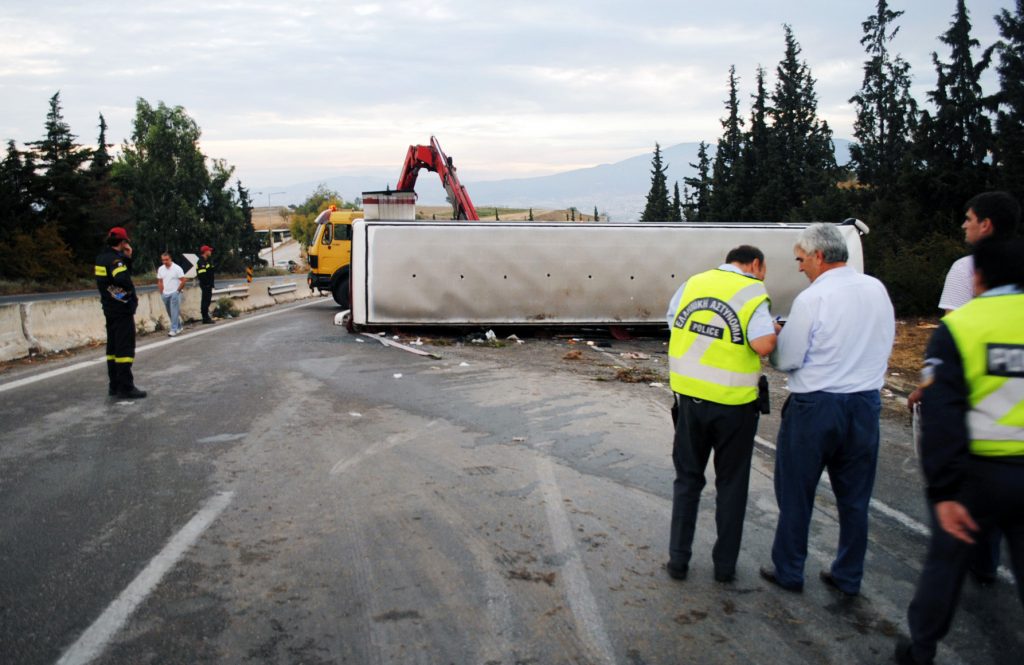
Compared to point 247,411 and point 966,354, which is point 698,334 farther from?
point 247,411

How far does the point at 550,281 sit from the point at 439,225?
7.94ft

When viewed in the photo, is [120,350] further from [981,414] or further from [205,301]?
[205,301]

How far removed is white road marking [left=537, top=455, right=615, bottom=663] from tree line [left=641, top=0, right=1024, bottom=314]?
16.4m

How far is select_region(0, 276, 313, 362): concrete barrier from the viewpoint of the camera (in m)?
12.8

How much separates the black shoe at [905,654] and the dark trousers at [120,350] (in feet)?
27.3

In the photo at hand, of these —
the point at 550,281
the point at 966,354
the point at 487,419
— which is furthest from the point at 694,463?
the point at 550,281

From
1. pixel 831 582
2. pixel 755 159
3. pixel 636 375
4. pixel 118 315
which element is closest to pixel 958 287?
pixel 831 582

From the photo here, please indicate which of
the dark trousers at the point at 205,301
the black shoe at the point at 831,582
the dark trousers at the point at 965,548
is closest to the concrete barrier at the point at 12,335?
the dark trousers at the point at 205,301

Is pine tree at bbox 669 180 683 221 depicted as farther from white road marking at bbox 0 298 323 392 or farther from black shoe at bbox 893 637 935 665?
black shoe at bbox 893 637 935 665

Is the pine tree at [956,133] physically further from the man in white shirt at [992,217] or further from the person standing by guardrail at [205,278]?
the man in white shirt at [992,217]

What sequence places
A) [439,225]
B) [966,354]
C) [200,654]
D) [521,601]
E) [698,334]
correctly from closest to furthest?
[966,354] → [200,654] → [521,601] → [698,334] → [439,225]

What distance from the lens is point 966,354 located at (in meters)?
2.91

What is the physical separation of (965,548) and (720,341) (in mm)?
1528

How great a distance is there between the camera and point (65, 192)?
46.5m
